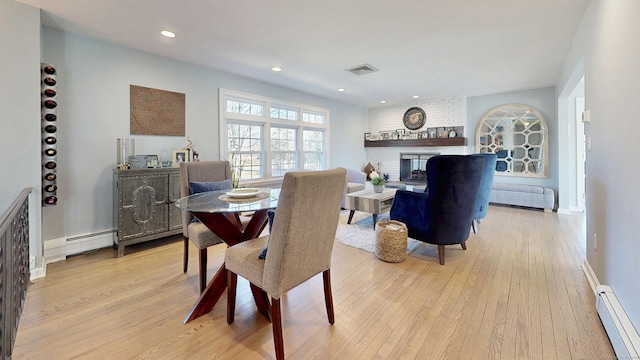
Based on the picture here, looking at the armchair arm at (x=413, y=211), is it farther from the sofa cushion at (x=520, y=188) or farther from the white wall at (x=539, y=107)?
the white wall at (x=539, y=107)

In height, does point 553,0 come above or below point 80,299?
above

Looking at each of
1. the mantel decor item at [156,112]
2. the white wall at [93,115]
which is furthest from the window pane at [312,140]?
the mantel decor item at [156,112]

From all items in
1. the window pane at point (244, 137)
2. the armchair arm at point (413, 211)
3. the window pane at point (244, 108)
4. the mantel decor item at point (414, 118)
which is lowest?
the armchair arm at point (413, 211)

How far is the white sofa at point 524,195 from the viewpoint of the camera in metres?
4.95

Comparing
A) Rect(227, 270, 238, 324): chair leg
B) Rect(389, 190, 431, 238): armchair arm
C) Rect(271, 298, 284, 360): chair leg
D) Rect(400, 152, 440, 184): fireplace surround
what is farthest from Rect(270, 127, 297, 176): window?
Rect(271, 298, 284, 360): chair leg

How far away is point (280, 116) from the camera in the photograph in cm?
518

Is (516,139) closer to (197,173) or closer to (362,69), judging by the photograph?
(362,69)

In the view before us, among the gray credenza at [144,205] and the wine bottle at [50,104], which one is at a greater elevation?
the wine bottle at [50,104]

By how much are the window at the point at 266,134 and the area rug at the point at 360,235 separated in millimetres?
1734

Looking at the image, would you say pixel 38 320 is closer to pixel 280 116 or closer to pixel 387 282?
pixel 387 282

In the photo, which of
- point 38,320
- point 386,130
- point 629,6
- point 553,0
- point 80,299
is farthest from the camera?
point 386,130

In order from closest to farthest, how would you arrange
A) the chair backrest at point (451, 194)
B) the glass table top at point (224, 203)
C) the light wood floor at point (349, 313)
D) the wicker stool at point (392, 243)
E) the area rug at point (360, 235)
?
1. the light wood floor at point (349, 313)
2. the glass table top at point (224, 203)
3. the chair backrest at point (451, 194)
4. the wicker stool at point (392, 243)
5. the area rug at point (360, 235)

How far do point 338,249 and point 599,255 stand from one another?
2230mm

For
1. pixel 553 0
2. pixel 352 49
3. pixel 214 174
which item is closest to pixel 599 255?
pixel 553 0
